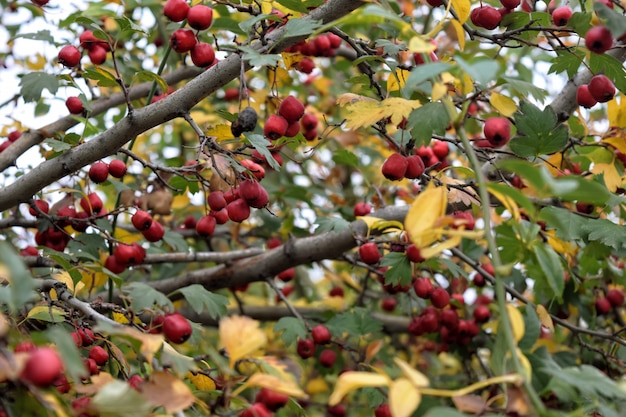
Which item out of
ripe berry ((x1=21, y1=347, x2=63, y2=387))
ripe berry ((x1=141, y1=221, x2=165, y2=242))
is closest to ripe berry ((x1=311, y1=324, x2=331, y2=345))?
ripe berry ((x1=141, y1=221, x2=165, y2=242))

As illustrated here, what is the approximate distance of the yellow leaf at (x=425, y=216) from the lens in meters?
1.43

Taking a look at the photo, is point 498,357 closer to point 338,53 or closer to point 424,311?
point 424,311

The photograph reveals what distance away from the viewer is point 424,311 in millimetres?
2986

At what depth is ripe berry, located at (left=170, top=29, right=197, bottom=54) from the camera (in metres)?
2.10

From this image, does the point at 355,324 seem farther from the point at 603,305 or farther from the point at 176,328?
the point at 176,328

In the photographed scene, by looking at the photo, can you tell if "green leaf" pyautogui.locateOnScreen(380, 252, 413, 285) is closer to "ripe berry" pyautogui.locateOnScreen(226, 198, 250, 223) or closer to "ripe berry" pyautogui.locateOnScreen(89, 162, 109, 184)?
"ripe berry" pyautogui.locateOnScreen(226, 198, 250, 223)

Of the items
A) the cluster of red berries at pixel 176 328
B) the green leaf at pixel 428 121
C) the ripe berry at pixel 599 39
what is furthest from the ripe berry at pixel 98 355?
the ripe berry at pixel 599 39

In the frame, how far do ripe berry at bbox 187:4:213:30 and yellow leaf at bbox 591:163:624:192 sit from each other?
1.44 meters

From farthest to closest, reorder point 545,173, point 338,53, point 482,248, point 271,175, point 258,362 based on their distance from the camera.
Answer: point 271,175 < point 338,53 < point 482,248 < point 258,362 < point 545,173

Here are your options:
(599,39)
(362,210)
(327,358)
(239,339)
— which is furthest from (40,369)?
(327,358)

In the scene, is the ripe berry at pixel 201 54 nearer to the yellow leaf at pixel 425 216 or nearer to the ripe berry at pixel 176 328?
the ripe berry at pixel 176 328

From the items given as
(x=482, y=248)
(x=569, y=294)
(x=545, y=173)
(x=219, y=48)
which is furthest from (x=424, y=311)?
(x=545, y=173)

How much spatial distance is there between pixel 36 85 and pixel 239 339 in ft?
5.99

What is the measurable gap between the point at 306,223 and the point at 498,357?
7.87 feet
